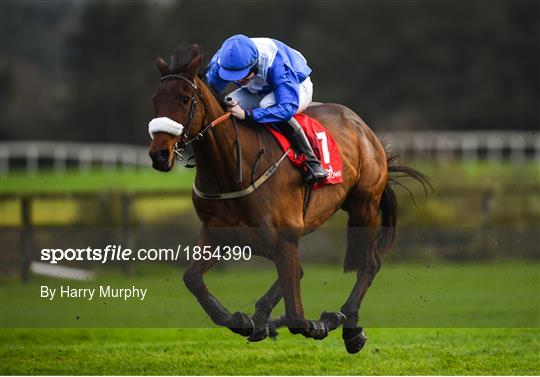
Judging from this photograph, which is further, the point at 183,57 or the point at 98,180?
the point at 98,180

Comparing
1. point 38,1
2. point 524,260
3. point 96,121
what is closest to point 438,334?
point 524,260

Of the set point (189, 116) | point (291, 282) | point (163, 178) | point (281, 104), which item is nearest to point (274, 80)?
point (281, 104)

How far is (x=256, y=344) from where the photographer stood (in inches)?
338

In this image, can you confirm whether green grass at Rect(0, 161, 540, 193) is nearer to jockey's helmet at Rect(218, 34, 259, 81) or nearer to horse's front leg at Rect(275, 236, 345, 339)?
horse's front leg at Rect(275, 236, 345, 339)

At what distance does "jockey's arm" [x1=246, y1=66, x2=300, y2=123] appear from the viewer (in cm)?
659

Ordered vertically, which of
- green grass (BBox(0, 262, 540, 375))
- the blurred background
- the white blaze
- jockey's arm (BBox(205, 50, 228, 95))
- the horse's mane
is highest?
the horse's mane

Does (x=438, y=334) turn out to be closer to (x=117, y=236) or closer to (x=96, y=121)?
(x=117, y=236)

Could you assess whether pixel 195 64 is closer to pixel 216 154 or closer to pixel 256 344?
pixel 216 154

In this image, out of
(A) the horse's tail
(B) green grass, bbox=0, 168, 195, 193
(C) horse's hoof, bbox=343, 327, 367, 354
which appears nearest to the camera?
(C) horse's hoof, bbox=343, 327, 367, 354

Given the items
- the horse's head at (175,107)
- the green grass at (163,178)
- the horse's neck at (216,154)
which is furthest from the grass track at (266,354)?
the green grass at (163,178)

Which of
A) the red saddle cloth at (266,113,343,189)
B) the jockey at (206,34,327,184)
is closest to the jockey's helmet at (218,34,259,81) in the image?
the jockey at (206,34,327,184)

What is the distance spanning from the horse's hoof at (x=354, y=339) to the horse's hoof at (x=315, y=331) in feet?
1.37

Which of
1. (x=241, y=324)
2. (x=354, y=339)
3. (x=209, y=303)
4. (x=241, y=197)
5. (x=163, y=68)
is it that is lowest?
(x=354, y=339)

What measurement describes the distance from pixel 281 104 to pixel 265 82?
0.29m
